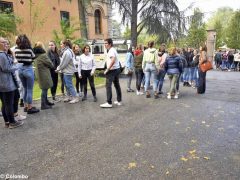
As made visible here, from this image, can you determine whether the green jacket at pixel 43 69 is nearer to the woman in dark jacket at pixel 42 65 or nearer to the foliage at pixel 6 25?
the woman in dark jacket at pixel 42 65

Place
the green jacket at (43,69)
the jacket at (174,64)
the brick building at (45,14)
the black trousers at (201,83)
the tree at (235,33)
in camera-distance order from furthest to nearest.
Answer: the tree at (235,33) → the brick building at (45,14) → the black trousers at (201,83) → the jacket at (174,64) → the green jacket at (43,69)

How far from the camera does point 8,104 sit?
18.9 ft

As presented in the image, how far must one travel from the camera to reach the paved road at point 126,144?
398cm

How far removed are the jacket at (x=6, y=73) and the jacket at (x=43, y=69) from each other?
1.52 m

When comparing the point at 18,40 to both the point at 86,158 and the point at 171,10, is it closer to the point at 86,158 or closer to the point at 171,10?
the point at 86,158

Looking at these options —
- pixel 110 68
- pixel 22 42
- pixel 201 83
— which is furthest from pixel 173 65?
pixel 22 42

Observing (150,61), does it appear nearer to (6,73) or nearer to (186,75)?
(186,75)

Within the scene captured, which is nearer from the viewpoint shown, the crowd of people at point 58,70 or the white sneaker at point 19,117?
the crowd of people at point 58,70

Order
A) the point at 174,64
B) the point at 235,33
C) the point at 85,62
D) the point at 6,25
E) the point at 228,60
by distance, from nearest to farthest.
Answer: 1. the point at 85,62
2. the point at 174,64
3. the point at 6,25
4. the point at 228,60
5. the point at 235,33

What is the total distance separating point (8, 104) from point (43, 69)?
1.83 meters

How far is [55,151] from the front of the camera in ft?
15.4

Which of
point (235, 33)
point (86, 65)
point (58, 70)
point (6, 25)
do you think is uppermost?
point (235, 33)

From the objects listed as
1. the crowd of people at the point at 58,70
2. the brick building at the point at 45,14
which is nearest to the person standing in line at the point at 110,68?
the crowd of people at the point at 58,70

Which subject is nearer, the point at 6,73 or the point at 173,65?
the point at 6,73
